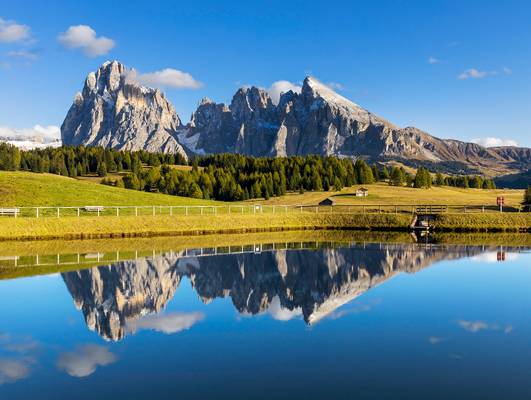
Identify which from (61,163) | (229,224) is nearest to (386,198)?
(229,224)

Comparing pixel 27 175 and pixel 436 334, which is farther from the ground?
pixel 27 175

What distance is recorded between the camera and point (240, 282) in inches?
1265

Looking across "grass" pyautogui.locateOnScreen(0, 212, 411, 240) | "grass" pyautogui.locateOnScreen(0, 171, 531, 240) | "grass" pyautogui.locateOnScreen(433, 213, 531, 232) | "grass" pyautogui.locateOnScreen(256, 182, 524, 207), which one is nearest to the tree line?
"grass" pyautogui.locateOnScreen(256, 182, 524, 207)

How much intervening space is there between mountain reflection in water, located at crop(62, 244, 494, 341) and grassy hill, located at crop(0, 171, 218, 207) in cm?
3782

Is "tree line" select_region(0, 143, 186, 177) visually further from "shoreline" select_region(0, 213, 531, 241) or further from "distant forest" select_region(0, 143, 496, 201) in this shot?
"shoreline" select_region(0, 213, 531, 241)

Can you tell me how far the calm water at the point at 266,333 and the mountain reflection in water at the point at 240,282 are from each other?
0.47ft

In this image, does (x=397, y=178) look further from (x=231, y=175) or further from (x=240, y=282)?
(x=240, y=282)

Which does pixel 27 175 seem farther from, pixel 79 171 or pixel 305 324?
pixel 79 171

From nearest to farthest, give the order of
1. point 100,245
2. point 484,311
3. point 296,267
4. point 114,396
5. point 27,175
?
point 114,396 < point 484,311 < point 296,267 < point 100,245 < point 27,175

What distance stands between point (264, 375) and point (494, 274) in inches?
1023

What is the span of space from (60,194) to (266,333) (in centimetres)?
6715

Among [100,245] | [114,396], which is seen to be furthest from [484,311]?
[100,245]

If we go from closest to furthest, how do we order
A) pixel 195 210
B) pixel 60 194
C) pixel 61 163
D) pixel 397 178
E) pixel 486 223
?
pixel 486 223 → pixel 195 210 → pixel 60 194 → pixel 397 178 → pixel 61 163

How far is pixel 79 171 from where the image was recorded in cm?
19225
